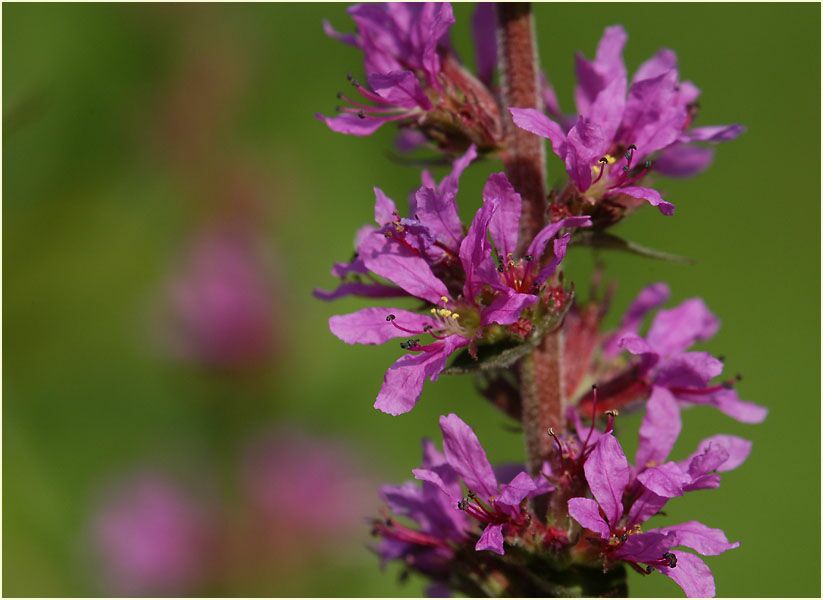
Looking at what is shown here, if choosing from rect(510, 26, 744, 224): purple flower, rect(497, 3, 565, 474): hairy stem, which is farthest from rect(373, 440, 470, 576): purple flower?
rect(510, 26, 744, 224): purple flower

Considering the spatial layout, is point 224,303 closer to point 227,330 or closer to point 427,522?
point 227,330

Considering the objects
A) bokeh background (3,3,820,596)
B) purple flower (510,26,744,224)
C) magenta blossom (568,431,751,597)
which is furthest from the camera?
bokeh background (3,3,820,596)

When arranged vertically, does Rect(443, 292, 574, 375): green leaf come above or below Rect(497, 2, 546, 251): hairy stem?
below

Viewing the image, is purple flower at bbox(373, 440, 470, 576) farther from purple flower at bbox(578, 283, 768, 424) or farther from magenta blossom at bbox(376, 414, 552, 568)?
purple flower at bbox(578, 283, 768, 424)

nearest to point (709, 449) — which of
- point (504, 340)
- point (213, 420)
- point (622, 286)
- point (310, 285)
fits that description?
point (504, 340)

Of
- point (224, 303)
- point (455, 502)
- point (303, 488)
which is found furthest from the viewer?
point (224, 303)

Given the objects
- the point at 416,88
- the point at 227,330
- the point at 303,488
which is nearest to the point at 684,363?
the point at 416,88
